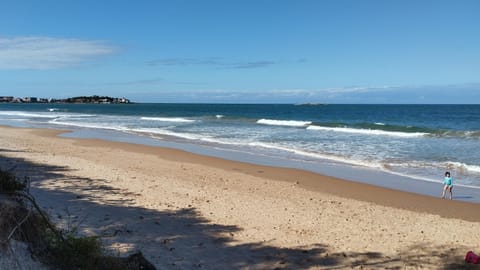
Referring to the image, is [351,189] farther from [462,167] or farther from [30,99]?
[30,99]

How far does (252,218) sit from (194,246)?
6.25 feet

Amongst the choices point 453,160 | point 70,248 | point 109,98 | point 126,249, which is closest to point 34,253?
point 70,248

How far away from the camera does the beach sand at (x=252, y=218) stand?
236 inches

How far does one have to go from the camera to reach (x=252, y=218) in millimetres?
7883

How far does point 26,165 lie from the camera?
12.0m

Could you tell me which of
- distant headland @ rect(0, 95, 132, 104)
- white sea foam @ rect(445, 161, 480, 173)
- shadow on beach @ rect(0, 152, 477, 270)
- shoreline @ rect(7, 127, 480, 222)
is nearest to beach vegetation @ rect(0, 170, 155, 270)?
shadow on beach @ rect(0, 152, 477, 270)

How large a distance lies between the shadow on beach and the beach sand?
0.05 feet

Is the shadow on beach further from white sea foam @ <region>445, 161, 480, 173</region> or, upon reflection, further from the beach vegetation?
white sea foam @ <region>445, 161, 480, 173</region>

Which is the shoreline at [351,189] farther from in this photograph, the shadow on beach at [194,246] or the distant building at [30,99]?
the distant building at [30,99]

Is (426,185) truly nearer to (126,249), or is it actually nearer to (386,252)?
(386,252)

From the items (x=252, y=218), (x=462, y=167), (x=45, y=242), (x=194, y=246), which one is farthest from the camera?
(x=462, y=167)

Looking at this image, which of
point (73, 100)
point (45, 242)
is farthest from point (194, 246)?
point (73, 100)

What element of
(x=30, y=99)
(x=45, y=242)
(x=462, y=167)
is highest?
(x=30, y=99)

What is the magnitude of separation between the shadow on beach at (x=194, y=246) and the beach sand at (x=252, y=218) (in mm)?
16
